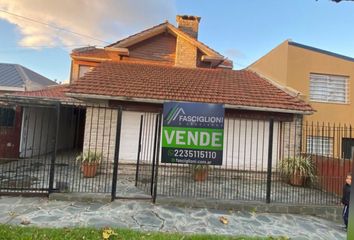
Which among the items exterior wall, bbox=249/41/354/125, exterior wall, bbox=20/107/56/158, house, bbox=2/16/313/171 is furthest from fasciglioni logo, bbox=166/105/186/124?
exterior wall, bbox=249/41/354/125

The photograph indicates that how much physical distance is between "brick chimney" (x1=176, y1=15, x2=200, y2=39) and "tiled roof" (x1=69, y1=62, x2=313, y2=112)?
11.4 ft

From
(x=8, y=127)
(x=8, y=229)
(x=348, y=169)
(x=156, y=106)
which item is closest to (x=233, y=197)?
(x=348, y=169)

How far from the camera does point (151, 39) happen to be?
16250 mm

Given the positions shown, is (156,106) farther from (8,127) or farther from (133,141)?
(8,127)

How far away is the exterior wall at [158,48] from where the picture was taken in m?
16.1

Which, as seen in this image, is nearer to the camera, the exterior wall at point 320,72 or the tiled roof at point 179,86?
the tiled roof at point 179,86

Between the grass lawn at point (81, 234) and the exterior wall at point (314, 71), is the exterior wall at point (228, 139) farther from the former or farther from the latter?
the grass lawn at point (81, 234)

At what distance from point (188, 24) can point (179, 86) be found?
676 cm

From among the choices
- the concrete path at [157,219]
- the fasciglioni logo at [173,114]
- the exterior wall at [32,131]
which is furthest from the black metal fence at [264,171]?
the exterior wall at [32,131]

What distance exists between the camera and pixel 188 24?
57.6 ft

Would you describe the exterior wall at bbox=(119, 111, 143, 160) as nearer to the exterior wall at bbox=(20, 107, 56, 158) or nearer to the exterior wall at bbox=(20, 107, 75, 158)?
the exterior wall at bbox=(20, 107, 75, 158)

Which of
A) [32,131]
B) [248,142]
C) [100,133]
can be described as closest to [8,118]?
[32,131]

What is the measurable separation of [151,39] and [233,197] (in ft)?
35.1

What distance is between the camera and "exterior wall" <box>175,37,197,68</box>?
16.0 metres
